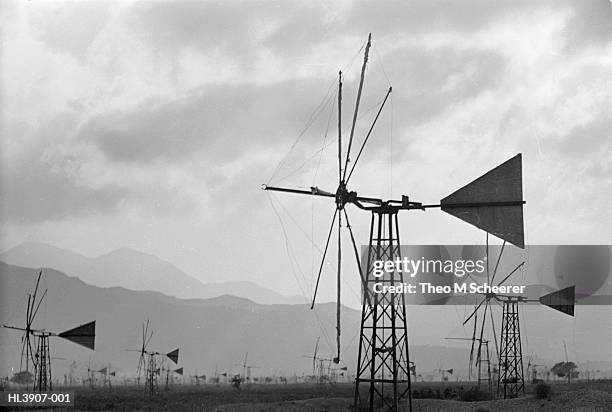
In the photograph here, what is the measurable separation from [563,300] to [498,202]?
48.7 feet

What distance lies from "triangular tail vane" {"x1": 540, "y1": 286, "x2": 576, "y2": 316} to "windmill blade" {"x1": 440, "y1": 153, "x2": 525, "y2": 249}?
1422 cm

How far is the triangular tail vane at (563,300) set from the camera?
115 feet

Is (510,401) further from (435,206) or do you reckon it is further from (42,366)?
(42,366)

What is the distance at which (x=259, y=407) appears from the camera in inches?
1564

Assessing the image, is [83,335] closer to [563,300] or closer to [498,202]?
[498,202]

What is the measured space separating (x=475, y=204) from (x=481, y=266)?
55.0 ft

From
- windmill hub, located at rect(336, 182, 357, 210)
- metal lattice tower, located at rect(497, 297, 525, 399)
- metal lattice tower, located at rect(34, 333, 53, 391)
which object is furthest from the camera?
metal lattice tower, located at rect(34, 333, 53, 391)

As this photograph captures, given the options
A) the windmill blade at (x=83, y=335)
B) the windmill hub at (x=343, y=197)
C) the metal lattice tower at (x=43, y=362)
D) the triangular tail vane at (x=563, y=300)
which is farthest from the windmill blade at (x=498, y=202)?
the metal lattice tower at (x=43, y=362)

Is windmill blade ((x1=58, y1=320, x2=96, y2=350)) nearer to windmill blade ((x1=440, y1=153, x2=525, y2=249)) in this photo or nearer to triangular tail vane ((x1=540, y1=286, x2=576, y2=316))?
windmill blade ((x1=440, y1=153, x2=525, y2=249))

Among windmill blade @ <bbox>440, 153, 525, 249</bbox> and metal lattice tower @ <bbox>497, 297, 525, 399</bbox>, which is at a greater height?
windmill blade @ <bbox>440, 153, 525, 249</bbox>

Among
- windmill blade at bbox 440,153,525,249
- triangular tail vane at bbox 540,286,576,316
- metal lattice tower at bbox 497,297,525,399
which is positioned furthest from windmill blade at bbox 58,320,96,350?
triangular tail vane at bbox 540,286,576,316

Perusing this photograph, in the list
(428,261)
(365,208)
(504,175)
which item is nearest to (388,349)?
(365,208)

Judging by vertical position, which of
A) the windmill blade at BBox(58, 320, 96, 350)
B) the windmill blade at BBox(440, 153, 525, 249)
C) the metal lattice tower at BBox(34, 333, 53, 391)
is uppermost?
the windmill blade at BBox(440, 153, 525, 249)

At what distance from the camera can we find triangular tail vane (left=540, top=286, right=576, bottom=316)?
35.2 meters
